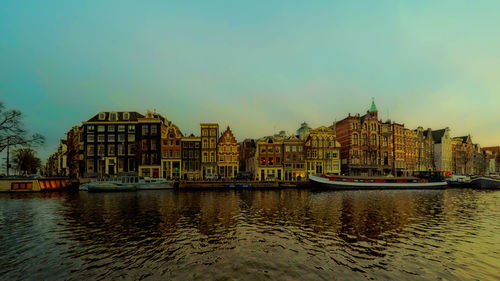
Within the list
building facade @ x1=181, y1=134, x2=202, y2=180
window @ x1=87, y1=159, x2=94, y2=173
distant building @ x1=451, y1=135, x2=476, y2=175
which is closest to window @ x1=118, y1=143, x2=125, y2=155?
window @ x1=87, y1=159, x2=94, y2=173

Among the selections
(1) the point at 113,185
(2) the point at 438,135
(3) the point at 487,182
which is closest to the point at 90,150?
(1) the point at 113,185

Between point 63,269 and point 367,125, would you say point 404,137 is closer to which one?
point 367,125

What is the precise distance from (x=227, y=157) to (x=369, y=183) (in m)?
41.1

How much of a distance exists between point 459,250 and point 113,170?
275 feet

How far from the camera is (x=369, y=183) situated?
68812mm

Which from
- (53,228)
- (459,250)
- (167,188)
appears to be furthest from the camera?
(167,188)

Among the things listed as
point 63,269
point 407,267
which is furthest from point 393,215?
point 63,269

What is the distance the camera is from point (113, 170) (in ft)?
260

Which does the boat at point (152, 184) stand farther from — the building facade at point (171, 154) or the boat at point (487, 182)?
the boat at point (487, 182)

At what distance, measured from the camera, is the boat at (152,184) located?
6178cm

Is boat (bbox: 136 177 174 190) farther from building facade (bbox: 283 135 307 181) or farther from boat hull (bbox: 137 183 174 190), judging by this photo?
building facade (bbox: 283 135 307 181)

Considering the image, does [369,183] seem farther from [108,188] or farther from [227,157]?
[108,188]

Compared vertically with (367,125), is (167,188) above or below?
below

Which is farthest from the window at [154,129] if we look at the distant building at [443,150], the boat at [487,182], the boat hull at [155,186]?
the distant building at [443,150]
